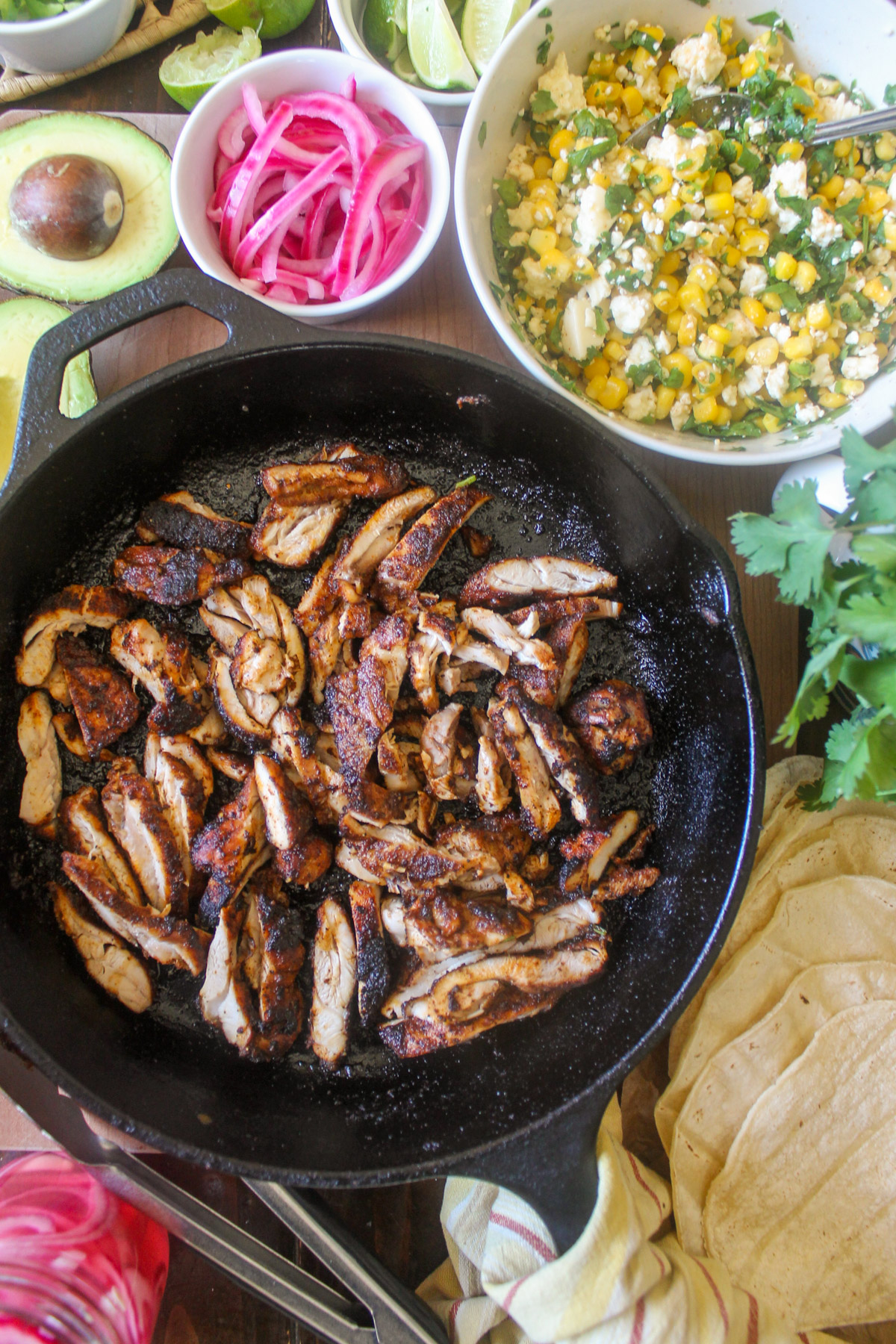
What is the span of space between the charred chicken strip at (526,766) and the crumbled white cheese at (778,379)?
105cm

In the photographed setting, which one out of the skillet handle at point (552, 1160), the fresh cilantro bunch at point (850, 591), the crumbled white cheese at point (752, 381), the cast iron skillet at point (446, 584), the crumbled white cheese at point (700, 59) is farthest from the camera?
the crumbled white cheese at point (752, 381)

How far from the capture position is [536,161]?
2.23 metres

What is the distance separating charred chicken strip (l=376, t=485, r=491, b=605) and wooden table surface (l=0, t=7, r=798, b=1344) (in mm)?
505

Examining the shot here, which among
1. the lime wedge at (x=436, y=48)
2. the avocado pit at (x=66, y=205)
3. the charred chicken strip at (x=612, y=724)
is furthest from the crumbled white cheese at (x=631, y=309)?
the avocado pit at (x=66, y=205)

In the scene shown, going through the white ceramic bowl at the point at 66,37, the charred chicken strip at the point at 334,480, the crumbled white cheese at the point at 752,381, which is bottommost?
the charred chicken strip at the point at 334,480

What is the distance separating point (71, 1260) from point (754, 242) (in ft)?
10.3

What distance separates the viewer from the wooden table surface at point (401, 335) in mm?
2379

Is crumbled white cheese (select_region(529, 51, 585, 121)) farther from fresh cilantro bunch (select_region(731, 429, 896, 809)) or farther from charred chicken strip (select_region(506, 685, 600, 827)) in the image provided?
charred chicken strip (select_region(506, 685, 600, 827))

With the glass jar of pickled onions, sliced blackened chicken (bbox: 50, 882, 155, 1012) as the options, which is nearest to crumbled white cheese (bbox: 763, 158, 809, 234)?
sliced blackened chicken (bbox: 50, 882, 155, 1012)

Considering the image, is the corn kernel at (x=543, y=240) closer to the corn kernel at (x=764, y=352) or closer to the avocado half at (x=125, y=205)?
the corn kernel at (x=764, y=352)

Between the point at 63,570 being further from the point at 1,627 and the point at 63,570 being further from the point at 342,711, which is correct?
the point at 342,711

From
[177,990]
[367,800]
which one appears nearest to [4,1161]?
[177,990]

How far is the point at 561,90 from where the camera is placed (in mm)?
2143

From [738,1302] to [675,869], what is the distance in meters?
1.00
